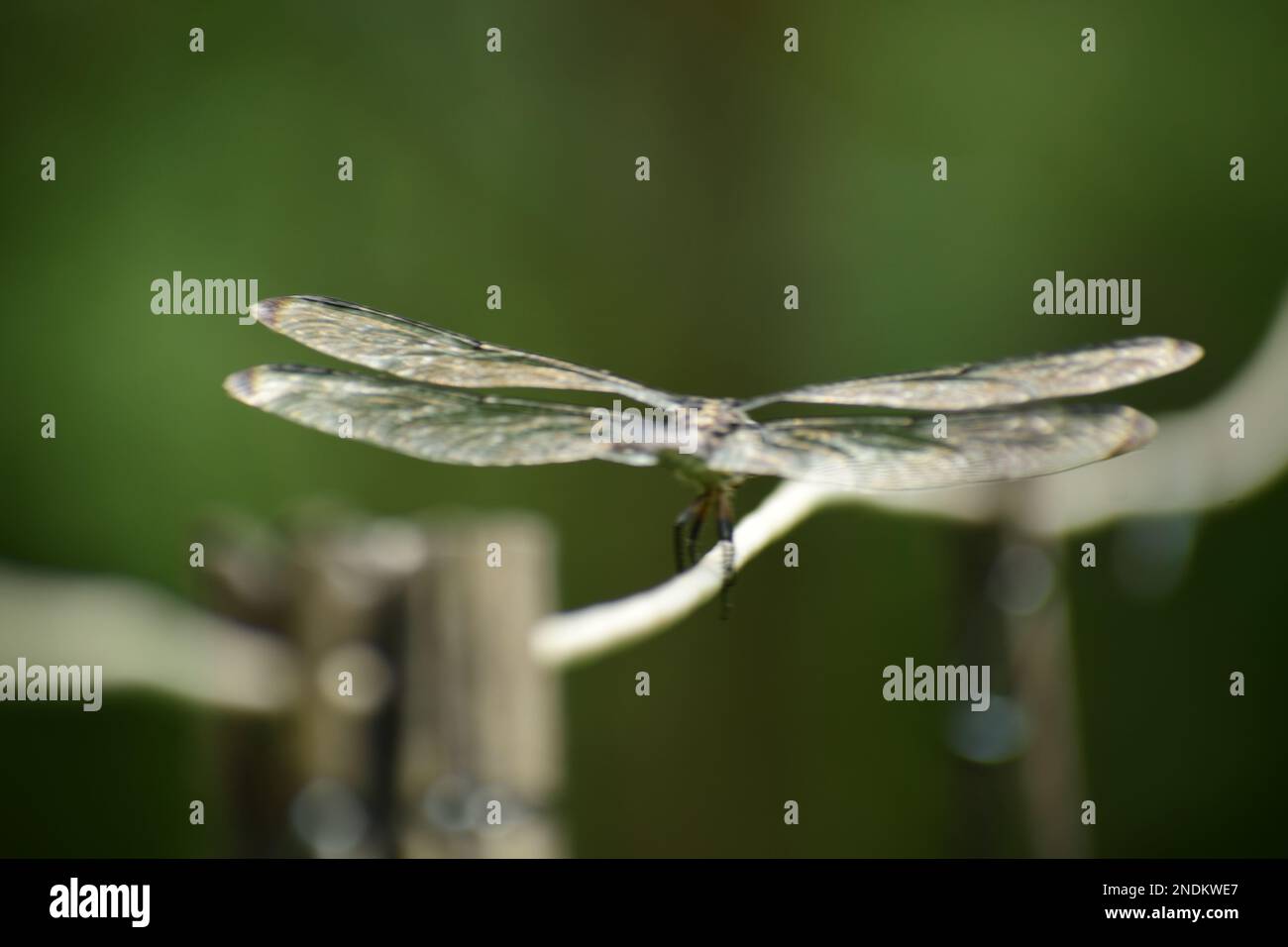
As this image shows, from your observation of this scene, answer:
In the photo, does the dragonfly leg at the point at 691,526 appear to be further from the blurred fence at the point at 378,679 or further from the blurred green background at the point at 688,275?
the blurred green background at the point at 688,275

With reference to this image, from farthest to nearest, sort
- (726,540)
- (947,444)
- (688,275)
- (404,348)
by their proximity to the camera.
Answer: (688,275)
(404,348)
(947,444)
(726,540)

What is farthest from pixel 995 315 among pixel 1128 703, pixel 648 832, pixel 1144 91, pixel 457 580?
pixel 457 580

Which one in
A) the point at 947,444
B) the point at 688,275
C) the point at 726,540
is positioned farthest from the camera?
the point at 688,275

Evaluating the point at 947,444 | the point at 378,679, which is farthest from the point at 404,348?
the point at 947,444

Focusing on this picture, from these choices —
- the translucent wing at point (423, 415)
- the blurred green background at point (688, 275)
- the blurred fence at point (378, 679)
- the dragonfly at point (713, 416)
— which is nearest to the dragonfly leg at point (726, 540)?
the dragonfly at point (713, 416)

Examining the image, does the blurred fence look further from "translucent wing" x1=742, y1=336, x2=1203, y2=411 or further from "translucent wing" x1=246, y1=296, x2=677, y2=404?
"translucent wing" x1=742, y1=336, x2=1203, y2=411

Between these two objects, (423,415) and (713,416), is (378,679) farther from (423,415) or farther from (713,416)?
(713,416)

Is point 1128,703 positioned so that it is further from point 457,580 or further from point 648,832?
point 457,580
